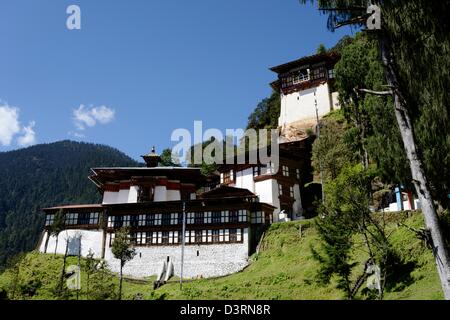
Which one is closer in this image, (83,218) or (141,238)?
(141,238)

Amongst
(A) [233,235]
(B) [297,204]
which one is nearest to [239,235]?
(A) [233,235]

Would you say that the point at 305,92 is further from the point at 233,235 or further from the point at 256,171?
the point at 233,235

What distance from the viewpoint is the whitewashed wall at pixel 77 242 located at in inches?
1898

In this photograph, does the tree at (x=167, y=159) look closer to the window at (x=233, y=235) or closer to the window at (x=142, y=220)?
the window at (x=142, y=220)

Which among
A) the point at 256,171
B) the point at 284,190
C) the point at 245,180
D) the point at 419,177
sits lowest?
the point at 419,177

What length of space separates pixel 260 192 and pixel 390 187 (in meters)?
15.2

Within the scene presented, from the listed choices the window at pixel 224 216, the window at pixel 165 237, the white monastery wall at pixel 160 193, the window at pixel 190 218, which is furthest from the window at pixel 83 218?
the window at pixel 224 216

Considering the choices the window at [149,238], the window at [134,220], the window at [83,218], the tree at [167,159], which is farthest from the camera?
the tree at [167,159]

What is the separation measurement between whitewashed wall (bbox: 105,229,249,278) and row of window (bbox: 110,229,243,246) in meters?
0.54

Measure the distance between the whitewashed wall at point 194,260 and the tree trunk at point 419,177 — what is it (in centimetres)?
3095

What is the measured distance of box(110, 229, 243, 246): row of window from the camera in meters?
43.0

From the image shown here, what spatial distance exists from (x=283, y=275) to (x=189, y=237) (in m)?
13.6

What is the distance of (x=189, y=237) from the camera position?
4444cm

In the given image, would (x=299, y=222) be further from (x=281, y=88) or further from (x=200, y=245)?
(x=281, y=88)
